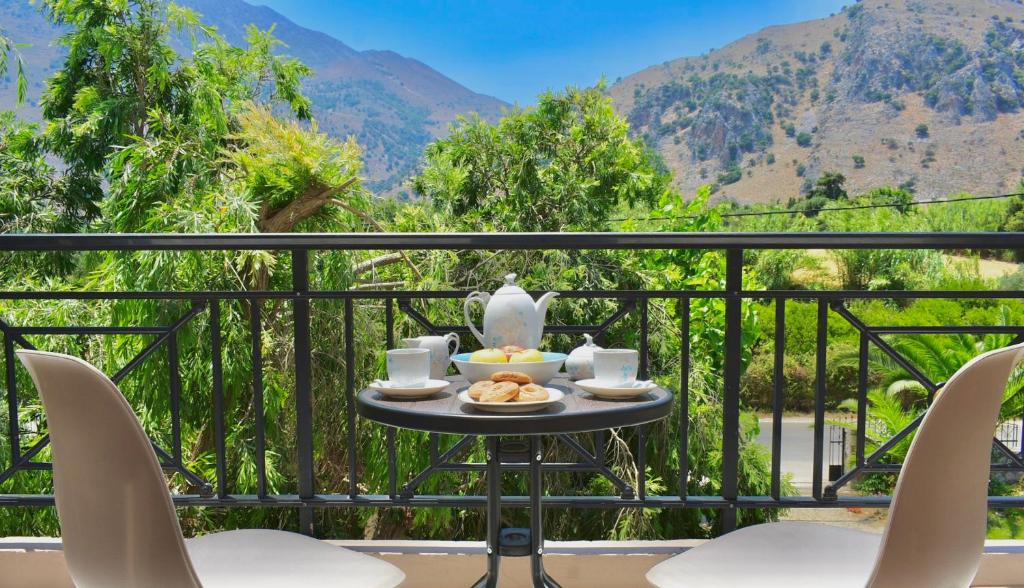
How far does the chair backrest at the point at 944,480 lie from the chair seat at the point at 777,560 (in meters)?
0.18

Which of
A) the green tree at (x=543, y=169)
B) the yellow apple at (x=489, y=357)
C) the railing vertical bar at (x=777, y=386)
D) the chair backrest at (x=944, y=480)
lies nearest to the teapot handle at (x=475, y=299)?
the yellow apple at (x=489, y=357)

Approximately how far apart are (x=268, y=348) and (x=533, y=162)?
13.3ft

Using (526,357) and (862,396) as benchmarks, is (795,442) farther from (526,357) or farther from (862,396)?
(526,357)

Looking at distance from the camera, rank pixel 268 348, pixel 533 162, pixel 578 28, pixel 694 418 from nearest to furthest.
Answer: pixel 268 348 < pixel 694 418 < pixel 533 162 < pixel 578 28


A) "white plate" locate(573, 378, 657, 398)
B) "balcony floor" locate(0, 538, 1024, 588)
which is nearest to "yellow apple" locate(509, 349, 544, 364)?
"white plate" locate(573, 378, 657, 398)

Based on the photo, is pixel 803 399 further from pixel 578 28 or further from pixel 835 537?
pixel 578 28

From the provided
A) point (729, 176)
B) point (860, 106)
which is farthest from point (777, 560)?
point (860, 106)

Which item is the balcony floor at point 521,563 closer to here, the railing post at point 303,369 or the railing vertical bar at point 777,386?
the railing post at point 303,369

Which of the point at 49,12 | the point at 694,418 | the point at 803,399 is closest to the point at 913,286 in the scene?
the point at 803,399

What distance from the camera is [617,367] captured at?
157cm

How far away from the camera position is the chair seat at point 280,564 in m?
1.41

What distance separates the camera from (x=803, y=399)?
2605 cm

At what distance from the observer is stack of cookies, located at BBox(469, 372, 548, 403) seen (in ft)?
4.49

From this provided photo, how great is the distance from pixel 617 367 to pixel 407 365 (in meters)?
0.42
